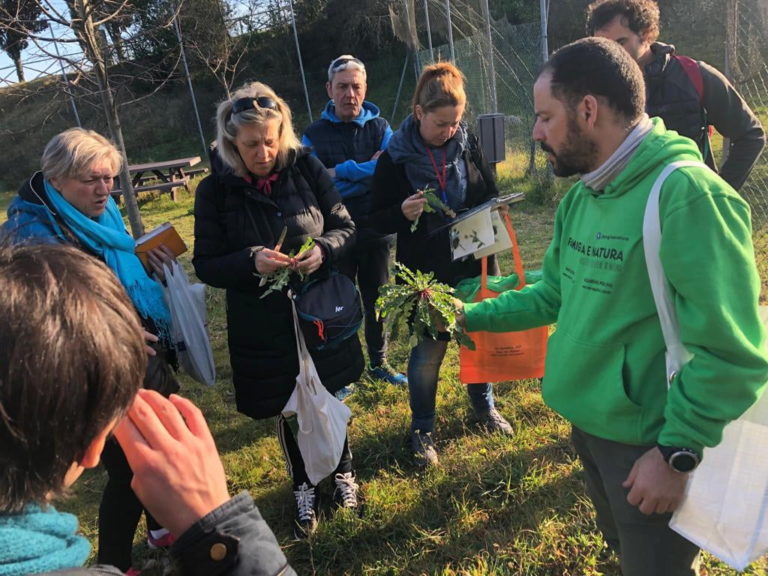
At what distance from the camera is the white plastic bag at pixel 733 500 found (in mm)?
1414

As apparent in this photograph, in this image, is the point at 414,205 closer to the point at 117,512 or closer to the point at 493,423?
the point at 493,423

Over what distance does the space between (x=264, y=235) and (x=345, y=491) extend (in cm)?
138

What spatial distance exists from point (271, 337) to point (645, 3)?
7.95ft

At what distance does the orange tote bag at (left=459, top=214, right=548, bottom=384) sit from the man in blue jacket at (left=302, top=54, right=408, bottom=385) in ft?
3.72

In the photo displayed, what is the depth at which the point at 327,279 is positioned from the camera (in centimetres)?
271

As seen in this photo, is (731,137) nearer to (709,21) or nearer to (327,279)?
(327,279)

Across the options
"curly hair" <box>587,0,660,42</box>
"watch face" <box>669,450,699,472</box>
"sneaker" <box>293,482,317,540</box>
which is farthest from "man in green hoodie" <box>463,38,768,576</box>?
"sneaker" <box>293,482,317,540</box>

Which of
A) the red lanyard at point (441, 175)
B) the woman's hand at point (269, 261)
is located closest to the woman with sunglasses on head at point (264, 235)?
the woman's hand at point (269, 261)

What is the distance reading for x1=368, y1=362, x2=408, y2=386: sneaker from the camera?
4109mm

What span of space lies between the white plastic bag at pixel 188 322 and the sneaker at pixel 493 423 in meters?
1.63

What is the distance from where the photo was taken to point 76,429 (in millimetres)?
849

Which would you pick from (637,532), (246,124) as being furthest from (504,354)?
(246,124)

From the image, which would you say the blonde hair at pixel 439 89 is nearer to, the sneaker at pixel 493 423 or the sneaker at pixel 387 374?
the sneaker at pixel 493 423

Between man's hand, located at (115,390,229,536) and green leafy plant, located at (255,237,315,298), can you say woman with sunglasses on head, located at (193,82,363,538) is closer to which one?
green leafy plant, located at (255,237,315,298)
